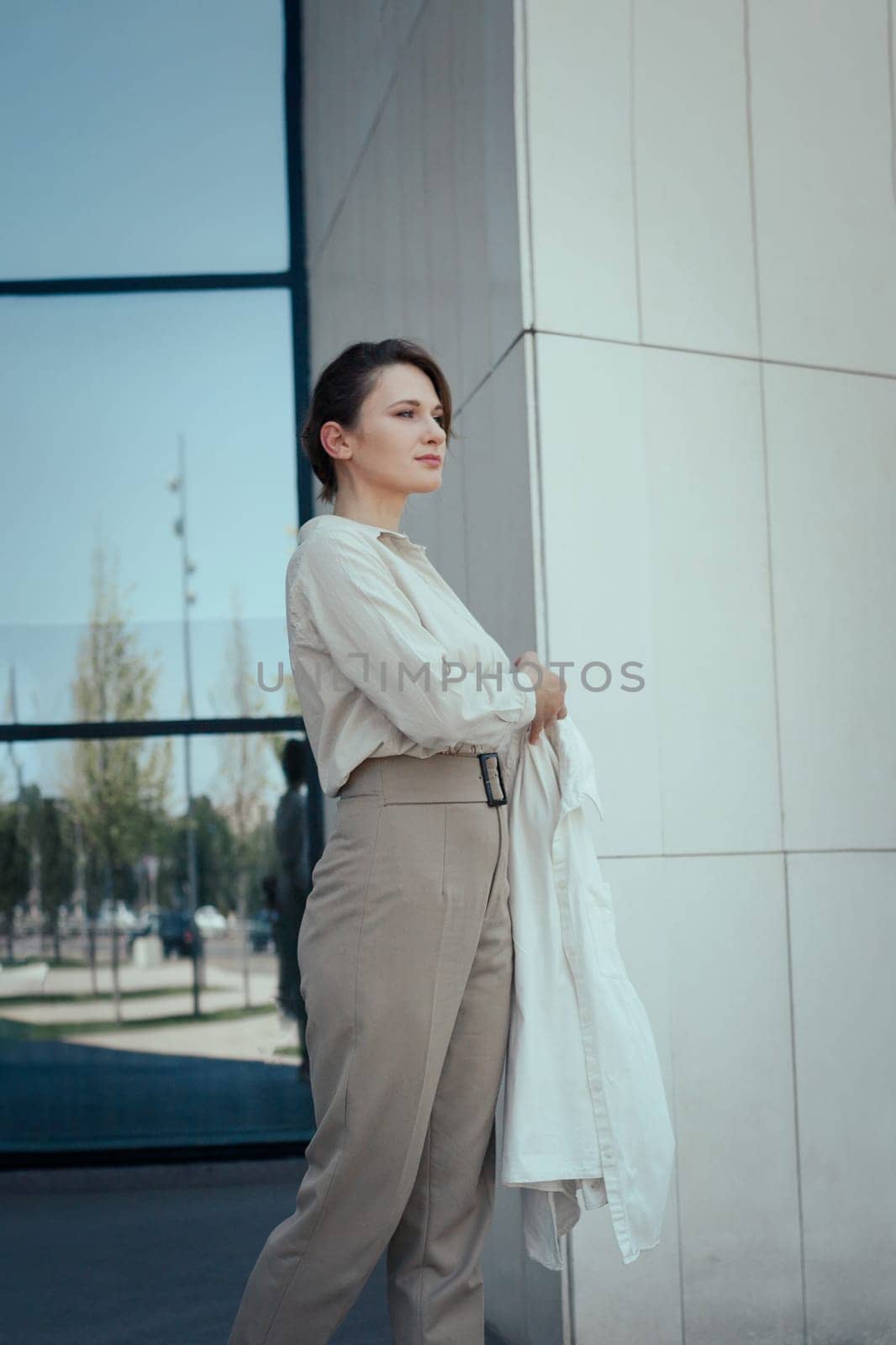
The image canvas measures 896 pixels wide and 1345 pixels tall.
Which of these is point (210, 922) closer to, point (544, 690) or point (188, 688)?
point (188, 688)

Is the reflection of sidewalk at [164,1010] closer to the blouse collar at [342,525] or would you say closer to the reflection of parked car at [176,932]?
the reflection of parked car at [176,932]

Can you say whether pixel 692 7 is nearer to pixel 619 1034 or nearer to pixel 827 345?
pixel 827 345

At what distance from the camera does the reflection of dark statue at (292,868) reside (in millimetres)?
4582

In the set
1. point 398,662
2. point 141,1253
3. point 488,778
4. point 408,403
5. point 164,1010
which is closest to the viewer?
point 398,662

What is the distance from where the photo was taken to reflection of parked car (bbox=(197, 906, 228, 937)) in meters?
4.58

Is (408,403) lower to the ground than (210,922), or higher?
higher

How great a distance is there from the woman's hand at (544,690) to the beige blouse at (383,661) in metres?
0.01

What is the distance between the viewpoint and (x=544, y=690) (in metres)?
1.94

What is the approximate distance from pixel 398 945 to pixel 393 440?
0.72 metres

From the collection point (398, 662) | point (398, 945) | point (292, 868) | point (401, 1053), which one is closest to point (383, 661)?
point (398, 662)

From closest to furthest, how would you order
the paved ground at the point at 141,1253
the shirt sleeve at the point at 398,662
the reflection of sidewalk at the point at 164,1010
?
the shirt sleeve at the point at 398,662 < the paved ground at the point at 141,1253 < the reflection of sidewalk at the point at 164,1010

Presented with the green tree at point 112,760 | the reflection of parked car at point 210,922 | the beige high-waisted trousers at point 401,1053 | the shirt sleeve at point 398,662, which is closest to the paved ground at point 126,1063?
the reflection of parked car at point 210,922

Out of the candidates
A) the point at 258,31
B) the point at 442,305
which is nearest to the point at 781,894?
the point at 442,305

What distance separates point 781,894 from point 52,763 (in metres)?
2.87
